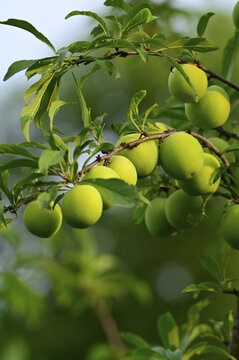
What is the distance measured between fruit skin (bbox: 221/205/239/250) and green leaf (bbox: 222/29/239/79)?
14.1 inches

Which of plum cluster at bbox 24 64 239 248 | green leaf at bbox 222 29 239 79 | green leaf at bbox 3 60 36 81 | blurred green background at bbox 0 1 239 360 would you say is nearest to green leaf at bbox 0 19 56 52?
green leaf at bbox 3 60 36 81

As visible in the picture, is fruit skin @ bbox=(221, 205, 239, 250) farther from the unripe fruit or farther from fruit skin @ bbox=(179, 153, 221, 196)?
the unripe fruit

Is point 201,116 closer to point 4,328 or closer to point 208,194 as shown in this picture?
point 208,194

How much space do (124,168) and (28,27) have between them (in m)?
0.26

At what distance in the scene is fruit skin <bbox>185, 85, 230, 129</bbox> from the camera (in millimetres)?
824

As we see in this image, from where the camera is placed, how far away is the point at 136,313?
4684 mm

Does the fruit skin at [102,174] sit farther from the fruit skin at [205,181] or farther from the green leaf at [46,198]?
the fruit skin at [205,181]

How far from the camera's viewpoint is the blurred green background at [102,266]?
80.7 inches

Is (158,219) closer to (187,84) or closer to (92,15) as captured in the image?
(187,84)

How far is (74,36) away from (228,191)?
5921mm

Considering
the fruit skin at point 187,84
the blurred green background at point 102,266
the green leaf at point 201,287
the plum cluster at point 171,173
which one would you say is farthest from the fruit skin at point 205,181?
the blurred green background at point 102,266

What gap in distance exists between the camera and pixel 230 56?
1.01 meters

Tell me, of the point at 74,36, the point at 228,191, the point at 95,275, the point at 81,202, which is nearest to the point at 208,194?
the point at 228,191

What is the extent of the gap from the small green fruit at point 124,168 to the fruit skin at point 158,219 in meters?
0.22
